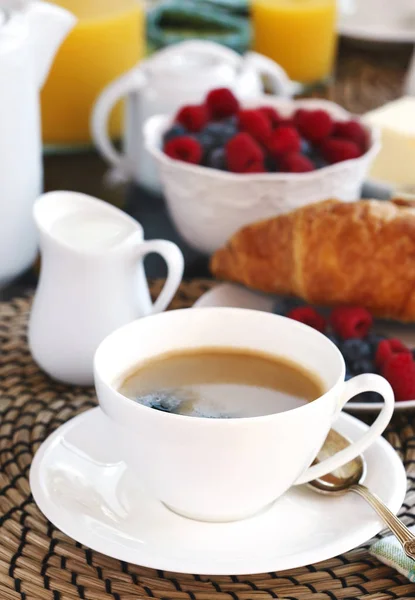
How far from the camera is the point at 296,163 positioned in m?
0.97

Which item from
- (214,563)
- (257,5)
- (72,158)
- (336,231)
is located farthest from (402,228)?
(257,5)

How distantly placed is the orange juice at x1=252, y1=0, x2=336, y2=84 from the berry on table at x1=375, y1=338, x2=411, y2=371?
84 centimetres

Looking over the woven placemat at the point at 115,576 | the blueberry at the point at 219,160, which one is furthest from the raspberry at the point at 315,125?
the woven placemat at the point at 115,576

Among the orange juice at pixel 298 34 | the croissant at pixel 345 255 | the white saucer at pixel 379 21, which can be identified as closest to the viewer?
the croissant at pixel 345 255

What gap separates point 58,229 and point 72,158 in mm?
547

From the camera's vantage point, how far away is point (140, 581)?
60cm

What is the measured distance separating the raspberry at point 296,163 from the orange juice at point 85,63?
43 cm

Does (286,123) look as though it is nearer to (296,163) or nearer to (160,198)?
(296,163)

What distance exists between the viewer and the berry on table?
0.79 m

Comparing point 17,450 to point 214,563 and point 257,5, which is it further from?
point 257,5

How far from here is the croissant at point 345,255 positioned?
35.5 inches

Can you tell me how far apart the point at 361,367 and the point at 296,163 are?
0.86 feet

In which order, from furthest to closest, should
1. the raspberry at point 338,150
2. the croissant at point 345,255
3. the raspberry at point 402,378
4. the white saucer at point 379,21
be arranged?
the white saucer at point 379,21 < the raspberry at point 338,150 < the croissant at point 345,255 < the raspberry at point 402,378

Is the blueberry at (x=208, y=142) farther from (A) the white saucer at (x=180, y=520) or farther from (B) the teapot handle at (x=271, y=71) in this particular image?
(A) the white saucer at (x=180, y=520)
